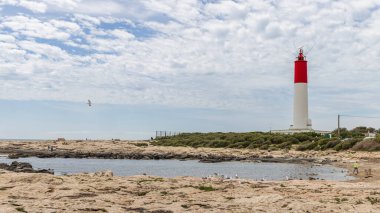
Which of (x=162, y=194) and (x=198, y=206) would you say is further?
(x=162, y=194)

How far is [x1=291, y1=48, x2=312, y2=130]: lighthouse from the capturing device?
7162 centimetres

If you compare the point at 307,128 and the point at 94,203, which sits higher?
the point at 307,128

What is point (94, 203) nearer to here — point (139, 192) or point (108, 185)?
point (139, 192)

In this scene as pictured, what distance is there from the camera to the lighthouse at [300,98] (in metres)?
71.6

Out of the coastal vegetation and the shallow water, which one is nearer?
the shallow water

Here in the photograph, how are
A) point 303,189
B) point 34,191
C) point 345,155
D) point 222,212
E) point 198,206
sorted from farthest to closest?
1. point 345,155
2. point 303,189
3. point 34,191
4. point 198,206
5. point 222,212

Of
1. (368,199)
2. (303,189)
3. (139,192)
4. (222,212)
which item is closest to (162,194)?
→ (139,192)

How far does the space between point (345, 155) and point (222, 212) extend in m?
37.4

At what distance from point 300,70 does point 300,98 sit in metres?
4.55

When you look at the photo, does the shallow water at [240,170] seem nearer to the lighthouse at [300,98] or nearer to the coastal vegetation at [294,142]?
the coastal vegetation at [294,142]

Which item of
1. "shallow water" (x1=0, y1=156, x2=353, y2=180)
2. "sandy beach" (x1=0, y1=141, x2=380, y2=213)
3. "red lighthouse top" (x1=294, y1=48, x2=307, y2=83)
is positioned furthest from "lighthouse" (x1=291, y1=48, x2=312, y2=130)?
"sandy beach" (x1=0, y1=141, x2=380, y2=213)

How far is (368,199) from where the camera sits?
54.1ft

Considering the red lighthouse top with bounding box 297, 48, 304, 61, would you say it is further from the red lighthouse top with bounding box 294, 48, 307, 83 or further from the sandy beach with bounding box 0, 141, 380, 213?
the sandy beach with bounding box 0, 141, 380, 213

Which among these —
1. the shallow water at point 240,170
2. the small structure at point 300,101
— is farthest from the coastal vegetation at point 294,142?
the shallow water at point 240,170
